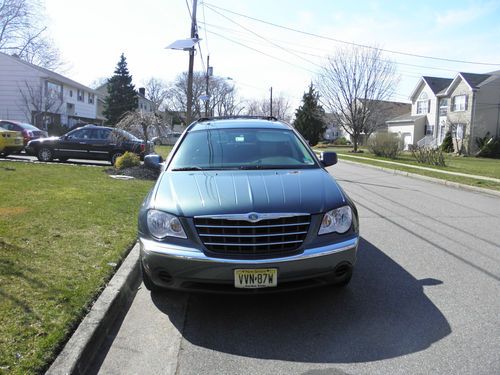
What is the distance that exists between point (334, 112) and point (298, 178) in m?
39.3

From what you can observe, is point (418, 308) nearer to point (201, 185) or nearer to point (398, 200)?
point (201, 185)

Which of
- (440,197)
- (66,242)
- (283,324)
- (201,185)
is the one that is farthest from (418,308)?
(440,197)

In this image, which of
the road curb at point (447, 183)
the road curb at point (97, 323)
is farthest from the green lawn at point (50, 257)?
the road curb at point (447, 183)

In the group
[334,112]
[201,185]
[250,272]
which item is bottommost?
[250,272]

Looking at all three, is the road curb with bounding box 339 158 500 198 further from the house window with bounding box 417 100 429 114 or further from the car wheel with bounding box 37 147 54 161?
the house window with bounding box 417 100 429 114

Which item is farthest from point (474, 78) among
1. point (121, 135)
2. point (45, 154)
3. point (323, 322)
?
point (323, 322)

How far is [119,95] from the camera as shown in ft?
183

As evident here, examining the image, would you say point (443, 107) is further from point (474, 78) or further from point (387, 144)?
point (387, 144)

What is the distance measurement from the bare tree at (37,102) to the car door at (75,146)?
23.2m

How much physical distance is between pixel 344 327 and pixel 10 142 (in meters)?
17.1

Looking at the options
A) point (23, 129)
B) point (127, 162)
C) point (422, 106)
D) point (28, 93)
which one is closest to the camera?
point (127, 162)

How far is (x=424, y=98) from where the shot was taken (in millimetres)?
50781

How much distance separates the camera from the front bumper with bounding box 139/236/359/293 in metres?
3.59

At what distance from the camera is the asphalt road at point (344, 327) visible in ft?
10.6
